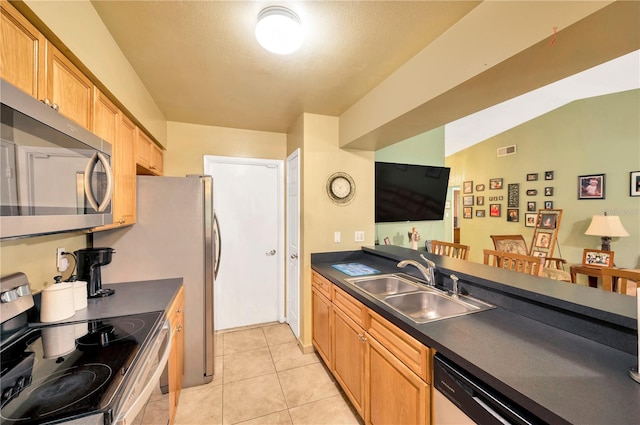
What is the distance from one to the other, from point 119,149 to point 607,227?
5.68m

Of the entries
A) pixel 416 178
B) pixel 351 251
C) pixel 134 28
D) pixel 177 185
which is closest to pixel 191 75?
pixel 134 28

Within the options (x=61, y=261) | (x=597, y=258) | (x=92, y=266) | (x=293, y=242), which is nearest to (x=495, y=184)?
(x=597, y=258)

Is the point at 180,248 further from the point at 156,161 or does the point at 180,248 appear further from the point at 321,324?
the point at 321,324

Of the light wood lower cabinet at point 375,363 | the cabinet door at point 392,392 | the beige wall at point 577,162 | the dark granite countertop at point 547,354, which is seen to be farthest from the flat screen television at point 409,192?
the beige wall at point 577,162

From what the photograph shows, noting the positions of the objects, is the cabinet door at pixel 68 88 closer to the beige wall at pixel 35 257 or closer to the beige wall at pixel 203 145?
the beige wall at pixel 35 257

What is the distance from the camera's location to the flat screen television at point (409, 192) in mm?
3033

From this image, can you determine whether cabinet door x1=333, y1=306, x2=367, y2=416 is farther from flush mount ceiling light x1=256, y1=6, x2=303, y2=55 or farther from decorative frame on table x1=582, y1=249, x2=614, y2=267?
decorative frame on table x1=582, y1=249, x2=614, y2=267

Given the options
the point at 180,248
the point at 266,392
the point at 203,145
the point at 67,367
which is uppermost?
the point at 203,145

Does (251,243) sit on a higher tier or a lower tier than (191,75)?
lower

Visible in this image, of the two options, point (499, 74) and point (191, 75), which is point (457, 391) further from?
point (191, 75)

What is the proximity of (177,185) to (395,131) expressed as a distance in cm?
186

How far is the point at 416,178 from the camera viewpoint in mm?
3281

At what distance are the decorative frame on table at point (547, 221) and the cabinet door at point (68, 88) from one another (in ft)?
18.9

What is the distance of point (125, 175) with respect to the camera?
1698 millimetres
